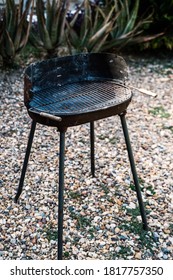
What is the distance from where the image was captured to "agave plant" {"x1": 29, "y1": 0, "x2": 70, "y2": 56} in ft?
12.8

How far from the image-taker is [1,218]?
2438 millimetres

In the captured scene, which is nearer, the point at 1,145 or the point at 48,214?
the point at 48,214

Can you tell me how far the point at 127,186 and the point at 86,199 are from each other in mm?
296

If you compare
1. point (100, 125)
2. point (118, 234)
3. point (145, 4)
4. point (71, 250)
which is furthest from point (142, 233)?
point (145, 4)

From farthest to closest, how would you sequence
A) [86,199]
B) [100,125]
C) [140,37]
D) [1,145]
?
1. [140,37]
2. [100,125]
3. [1,145]
4. [86,199]

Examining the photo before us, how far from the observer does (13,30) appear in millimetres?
4004

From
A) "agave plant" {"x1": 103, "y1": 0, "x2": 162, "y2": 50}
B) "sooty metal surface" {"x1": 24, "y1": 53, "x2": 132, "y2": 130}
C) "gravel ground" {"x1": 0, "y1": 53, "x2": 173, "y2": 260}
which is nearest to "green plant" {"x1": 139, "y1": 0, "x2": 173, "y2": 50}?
"agave plant" {"x1": 103, "y1": 0, "x2": 162, "y2": 50}

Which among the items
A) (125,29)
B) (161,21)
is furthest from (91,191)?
(161,21)

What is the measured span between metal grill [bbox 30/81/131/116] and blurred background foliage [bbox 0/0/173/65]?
5.08 ft

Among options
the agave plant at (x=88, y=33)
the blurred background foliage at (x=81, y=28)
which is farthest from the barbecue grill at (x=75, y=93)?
the agave plant at (x=88, y=33)

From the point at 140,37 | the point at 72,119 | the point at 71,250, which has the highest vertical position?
the point at 72,119

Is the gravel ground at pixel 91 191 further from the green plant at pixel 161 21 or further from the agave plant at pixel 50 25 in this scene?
the green plant at pixel 161 21

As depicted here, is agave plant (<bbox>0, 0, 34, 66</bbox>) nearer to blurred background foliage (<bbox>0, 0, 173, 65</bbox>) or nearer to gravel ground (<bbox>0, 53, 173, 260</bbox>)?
blurred background foliage (<bbox>0, 0, 173, 65</bbox>)

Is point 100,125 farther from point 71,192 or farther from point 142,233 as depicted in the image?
point 142,233
